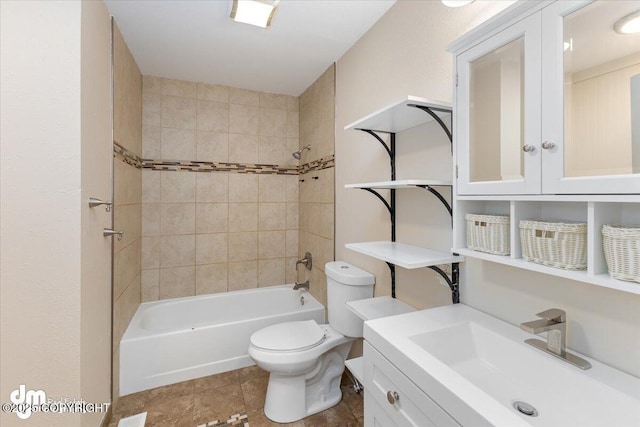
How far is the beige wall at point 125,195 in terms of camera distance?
6.05 ft

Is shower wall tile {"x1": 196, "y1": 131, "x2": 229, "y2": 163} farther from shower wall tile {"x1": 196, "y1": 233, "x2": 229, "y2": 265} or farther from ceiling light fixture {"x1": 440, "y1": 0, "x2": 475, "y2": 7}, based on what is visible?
ceiling light fixture {"x1": 440, "y1": 0, "x2": 475, "y2": 7}

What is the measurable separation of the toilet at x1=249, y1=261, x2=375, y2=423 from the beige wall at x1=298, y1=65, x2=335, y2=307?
57cm

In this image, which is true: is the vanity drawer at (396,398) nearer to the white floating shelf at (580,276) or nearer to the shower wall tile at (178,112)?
the white floating shelf at (580,276)

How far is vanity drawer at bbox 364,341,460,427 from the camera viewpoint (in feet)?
2.59

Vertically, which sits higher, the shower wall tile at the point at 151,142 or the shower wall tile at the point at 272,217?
the shower wall tile at the point at 151,142

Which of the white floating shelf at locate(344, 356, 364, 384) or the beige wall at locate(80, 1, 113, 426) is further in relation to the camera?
the white floating shelf at locate(344, 356, 364, 384)

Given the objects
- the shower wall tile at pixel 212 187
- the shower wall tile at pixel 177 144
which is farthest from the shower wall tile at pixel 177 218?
the shower wall tile at pixel 177 144

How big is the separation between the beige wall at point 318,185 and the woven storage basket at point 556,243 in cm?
161

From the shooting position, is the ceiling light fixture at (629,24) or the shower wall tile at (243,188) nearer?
the ceiling light fixture at (629,24)

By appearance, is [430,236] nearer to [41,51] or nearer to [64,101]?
[64,101]

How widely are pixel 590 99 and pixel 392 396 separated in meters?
1.03

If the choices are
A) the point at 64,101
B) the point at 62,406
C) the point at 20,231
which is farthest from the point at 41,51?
the point at 62,406

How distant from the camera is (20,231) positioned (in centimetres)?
125

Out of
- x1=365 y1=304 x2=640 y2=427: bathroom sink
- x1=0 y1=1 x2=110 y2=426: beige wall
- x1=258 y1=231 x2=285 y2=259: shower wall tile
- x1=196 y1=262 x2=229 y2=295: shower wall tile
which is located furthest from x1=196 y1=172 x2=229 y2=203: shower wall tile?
x1=365 y1=304 x2=640 y2=427: bathroom sink
